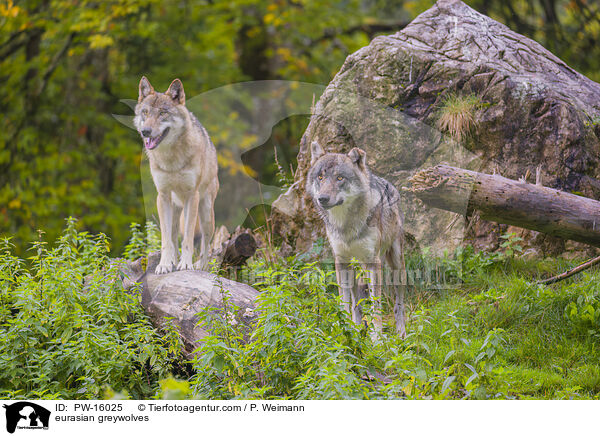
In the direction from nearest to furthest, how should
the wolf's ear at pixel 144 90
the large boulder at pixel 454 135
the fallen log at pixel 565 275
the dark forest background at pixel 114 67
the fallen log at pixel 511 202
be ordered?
the fallen log at pixel 511 202
the fallen log at pixel 565 275
the wolf's ear at pixel 144 90
the large boulder at pixel 454 135
the dark forest background at pixel 114 67

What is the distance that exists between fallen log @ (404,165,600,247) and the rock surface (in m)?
1.93

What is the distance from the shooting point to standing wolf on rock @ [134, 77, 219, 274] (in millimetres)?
5902

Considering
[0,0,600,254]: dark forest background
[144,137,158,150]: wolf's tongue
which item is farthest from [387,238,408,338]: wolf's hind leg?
[0,0,600,254]: dark forest background

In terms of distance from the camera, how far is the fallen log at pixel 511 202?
5102 millimetres

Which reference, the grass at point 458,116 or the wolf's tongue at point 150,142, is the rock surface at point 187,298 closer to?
the wolf's tongue at point 150,142

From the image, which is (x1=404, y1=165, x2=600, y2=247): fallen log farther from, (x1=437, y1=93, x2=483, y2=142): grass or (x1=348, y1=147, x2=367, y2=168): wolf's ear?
(x1=437, y1=93, x2=483, y2=142): grass

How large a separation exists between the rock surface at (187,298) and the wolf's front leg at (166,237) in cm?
12

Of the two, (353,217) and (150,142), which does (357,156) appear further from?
(150,142)

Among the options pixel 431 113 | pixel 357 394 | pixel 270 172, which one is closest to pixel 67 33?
pixel 270 172

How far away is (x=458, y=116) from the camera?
6.87 m

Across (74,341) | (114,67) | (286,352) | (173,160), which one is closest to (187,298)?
(74,341)

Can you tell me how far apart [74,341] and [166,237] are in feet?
5.64
